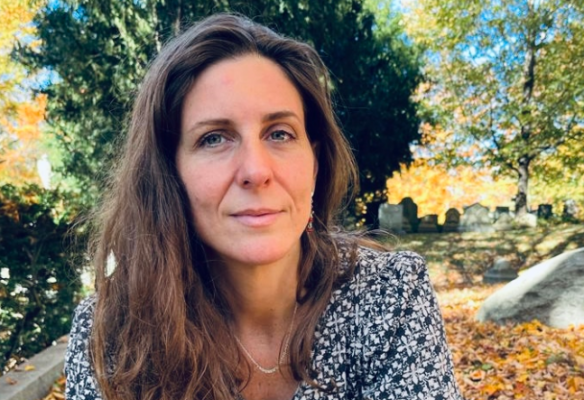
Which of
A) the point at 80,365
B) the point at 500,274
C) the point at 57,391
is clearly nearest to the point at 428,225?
the point at 500,274

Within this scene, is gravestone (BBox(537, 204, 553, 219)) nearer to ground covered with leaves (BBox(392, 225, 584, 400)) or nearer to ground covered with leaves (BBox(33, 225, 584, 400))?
ground covered with leaves (BBox(392, 225, 584, 400))

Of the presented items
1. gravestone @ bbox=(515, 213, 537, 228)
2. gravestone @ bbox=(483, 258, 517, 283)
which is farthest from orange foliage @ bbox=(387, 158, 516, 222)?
gravestone @ bbox=(483, 258, 517, 283)

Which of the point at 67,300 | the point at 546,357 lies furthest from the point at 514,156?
the point at 67,300

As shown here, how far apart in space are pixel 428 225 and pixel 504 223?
2.22 meters

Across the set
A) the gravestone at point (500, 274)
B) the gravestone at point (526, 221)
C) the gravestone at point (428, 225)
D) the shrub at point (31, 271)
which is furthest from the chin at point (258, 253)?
the gravestone at point (526, 221)

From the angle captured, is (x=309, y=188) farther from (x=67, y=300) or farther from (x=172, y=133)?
(x=67, y=300)

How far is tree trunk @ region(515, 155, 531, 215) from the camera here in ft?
53.3

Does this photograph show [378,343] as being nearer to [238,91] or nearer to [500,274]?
[238,91]

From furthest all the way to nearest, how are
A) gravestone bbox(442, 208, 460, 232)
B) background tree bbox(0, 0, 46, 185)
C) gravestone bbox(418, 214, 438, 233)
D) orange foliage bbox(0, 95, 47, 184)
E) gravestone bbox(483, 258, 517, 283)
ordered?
gravestone bbox(442, 208, 460, 232) → gravestone bbox(418, 214, 438, 233) → orange foliage bbox(0, 95, 47, 184) → gravestone bbox(483, 258, 517, 283) → background tree bbox(0, 0, 46, 185)

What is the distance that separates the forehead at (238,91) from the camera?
163cm

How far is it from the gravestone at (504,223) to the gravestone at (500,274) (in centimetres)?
576

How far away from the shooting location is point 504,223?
53.0ft

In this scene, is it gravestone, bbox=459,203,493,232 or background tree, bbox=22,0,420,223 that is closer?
background tree, bbox=22,0,420,223

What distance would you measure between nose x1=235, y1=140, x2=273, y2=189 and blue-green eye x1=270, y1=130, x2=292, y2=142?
9 centimetres
